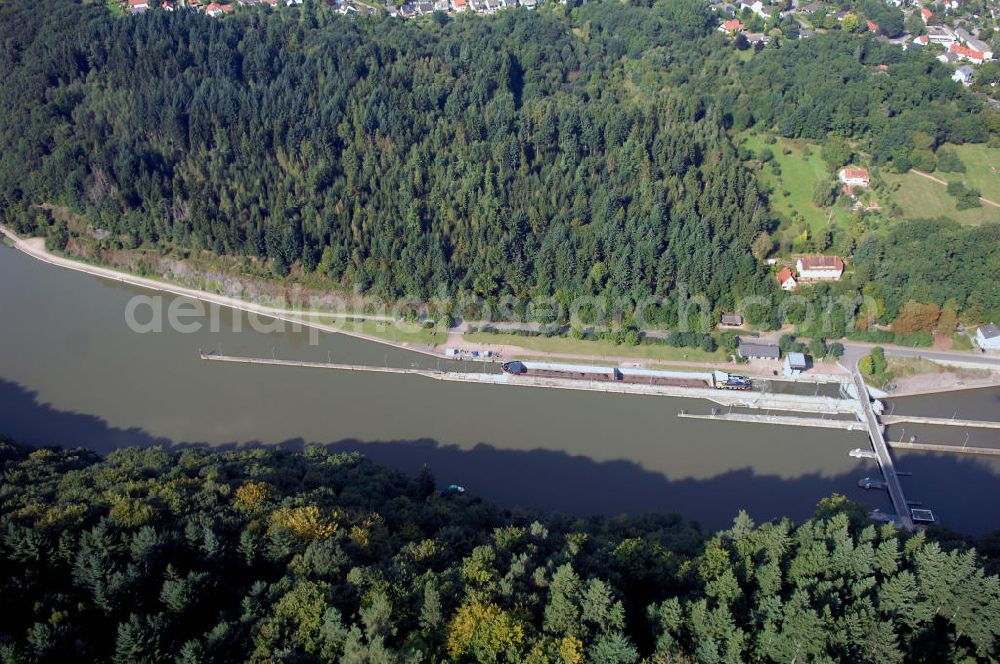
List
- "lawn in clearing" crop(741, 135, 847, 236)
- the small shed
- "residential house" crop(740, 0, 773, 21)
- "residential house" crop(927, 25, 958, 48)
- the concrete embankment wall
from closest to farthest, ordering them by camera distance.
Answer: the concrete embankment wall
the small shed
"lawn in clearing" crop(741, 135, 847, 236)
"residential house" crop(927, 25, 958, 48)
"residential house" crop(740, 0, 773, 21)

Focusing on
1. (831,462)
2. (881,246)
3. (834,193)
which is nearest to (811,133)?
(834,193)

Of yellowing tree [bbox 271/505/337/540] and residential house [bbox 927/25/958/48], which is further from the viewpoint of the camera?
residential house [bbox 927/25/958/48]

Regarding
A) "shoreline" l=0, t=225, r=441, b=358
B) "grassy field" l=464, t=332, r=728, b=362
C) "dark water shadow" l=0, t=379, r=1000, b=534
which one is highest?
"grassy field" l=464, t=332, r=728, b=362

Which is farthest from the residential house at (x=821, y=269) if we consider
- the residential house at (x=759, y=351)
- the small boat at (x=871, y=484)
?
the small boat at (x=871, y=484)

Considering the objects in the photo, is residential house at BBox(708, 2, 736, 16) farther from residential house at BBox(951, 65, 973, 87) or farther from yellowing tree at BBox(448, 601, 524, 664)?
yellowing tree at BBox(448, 601, 524, 664)

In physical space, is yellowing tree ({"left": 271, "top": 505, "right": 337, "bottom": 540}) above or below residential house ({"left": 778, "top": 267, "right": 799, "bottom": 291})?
below

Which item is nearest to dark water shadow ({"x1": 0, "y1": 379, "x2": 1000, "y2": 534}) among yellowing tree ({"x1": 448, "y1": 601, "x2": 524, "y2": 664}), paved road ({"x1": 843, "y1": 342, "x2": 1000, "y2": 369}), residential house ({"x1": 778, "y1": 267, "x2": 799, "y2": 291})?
paved road ({"x1": 843, "y1": 342, "x2": 1000, "y2": 369})

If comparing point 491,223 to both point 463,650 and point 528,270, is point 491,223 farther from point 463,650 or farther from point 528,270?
point 463,650
